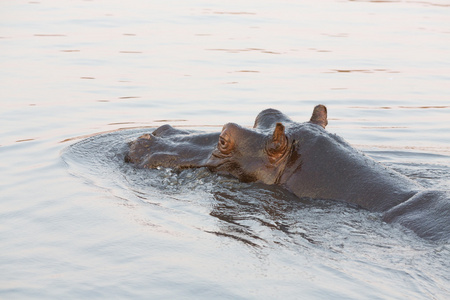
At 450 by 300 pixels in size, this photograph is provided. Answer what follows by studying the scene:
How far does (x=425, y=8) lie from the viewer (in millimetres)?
27984

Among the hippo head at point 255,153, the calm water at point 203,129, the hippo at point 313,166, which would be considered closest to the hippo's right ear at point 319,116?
the hippo at point 313,166

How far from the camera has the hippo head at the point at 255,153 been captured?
7.39 meters

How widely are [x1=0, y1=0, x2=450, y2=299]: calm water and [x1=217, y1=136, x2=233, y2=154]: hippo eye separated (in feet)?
1.04

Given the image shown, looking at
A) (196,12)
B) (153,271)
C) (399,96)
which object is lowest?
(153,271)

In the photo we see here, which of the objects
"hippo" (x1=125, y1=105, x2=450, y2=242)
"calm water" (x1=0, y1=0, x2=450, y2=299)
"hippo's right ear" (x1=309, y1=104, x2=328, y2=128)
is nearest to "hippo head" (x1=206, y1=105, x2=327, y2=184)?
"hippo" (x1=125, y1=105, x2=450, y2=242)

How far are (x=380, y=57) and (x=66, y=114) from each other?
29.3 ft

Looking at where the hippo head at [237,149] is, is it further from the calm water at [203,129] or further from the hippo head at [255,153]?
the calm water at [203,129]

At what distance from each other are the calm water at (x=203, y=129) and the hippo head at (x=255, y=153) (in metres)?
0.17

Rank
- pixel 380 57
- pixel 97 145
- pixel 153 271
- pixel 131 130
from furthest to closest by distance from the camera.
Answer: pixel 380 57 → pixel 131 130 → pixel 97 145 → pixel 153 271

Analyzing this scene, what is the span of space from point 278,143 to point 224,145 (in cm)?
60

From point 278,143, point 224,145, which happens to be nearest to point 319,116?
point 278,143

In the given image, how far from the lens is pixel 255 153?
755cm

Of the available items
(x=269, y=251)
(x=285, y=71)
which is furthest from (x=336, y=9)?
(x=269, y=251)

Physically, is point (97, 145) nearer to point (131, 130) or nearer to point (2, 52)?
point (131, 130)
